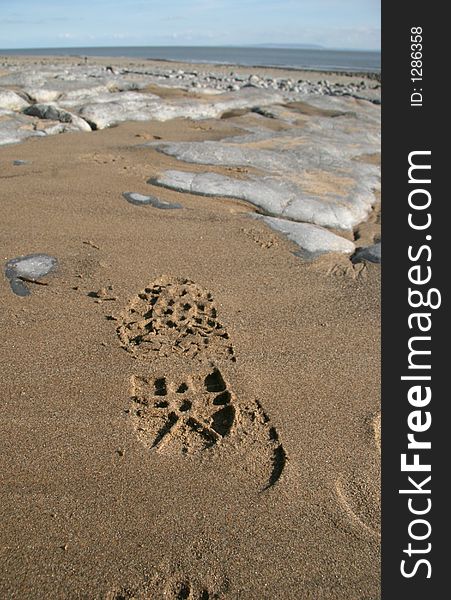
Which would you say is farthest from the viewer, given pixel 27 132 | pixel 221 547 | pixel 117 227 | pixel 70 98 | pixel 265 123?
pixel 70 98

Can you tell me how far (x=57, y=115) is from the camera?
834 centimetres

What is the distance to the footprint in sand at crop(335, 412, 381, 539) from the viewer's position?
2152 millimetres

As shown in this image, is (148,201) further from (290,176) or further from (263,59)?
(263,59)

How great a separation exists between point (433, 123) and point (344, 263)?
239cm

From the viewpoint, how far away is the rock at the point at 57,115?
8.20 meters

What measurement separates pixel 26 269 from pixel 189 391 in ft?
5.44

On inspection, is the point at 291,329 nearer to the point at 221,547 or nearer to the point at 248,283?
the point at 248,283

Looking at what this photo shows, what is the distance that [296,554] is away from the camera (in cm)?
199

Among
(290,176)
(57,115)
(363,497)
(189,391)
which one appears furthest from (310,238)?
(57,115)

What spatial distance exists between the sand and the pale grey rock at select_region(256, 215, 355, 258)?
125 mm

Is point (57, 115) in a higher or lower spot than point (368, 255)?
higher

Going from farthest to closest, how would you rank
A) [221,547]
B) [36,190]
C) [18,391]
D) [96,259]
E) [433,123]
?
[36,190] → [96,259] → [18,391] → [433,123] → [221,547]

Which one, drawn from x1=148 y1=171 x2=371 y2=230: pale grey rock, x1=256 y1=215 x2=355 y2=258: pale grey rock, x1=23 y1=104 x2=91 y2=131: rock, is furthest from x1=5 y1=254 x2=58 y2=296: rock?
x1=23 y1=104 x2=91 y2=131: rock

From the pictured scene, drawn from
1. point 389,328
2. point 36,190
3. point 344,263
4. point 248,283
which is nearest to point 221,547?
point 389,328
